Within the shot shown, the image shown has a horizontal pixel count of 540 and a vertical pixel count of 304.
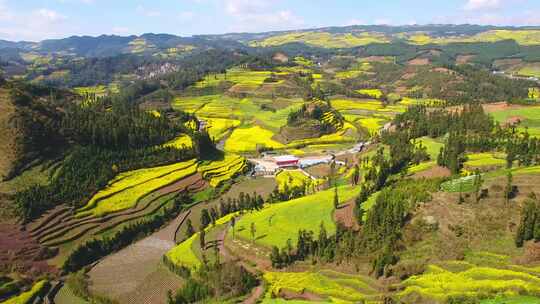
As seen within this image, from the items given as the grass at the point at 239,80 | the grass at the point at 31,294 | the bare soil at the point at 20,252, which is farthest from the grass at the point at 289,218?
the grass at the point at 239,80

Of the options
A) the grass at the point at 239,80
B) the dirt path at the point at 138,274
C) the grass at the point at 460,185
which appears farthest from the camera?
the grass at the point at 239,80

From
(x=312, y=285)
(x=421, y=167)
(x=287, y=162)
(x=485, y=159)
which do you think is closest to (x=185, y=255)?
(x=312, y=285)

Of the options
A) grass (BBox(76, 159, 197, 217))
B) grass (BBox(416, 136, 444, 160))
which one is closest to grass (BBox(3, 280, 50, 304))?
grass (BBox(76, 159, 197, 217))

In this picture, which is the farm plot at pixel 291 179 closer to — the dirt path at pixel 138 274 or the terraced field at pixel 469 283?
the dirt path at pixel 138 274

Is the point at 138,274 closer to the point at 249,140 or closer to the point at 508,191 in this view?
the point at 508,191

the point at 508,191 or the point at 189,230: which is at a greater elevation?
the point at 508,191

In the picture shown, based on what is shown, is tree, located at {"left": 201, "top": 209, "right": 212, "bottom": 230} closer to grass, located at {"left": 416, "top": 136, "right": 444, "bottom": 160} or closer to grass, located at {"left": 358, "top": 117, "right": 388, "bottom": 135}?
grass, located at {"left": 416, "top": 136, "right": 444, "bottom": 160}

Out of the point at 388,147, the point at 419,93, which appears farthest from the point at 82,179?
the point at 419,93
